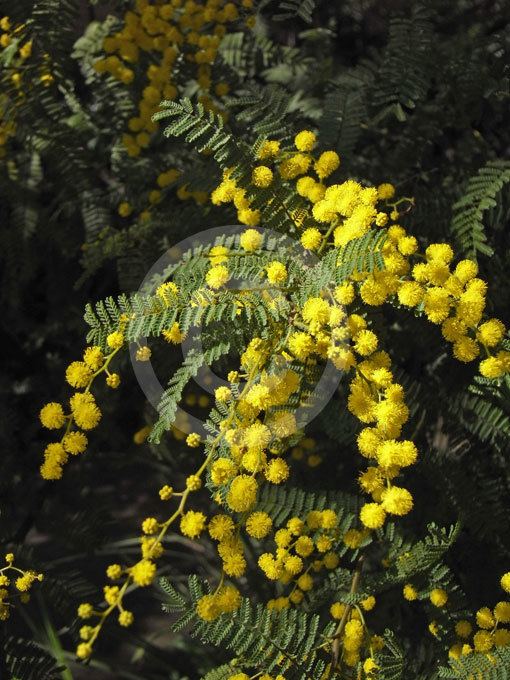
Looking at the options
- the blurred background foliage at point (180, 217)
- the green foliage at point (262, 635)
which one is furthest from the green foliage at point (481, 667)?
the blurred background foliage at point (180, 217)

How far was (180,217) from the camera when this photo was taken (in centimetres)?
255

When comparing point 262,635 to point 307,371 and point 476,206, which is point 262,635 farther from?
point 476,206

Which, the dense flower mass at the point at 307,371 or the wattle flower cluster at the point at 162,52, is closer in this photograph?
the dense flower mass at the point at 307,371

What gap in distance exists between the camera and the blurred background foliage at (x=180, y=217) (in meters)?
2.22

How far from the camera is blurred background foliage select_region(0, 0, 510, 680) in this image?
222 centimetres

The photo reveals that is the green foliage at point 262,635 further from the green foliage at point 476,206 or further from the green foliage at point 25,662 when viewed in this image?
the green foliage at point 476,206

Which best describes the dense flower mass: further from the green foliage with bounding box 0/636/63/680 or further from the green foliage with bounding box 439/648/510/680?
the green foliage with bounding box 0/636/63/680

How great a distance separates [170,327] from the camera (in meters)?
1.64

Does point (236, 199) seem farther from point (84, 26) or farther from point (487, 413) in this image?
point (84, 26)

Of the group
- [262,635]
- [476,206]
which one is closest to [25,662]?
[262,635]

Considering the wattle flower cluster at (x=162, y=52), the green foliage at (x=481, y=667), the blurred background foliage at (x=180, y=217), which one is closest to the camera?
the green foliage at (x=481, y=667)

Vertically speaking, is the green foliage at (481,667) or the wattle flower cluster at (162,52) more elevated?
the wattle flower cluster at (162,52)

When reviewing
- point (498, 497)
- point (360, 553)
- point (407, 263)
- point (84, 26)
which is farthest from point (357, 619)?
point (84, 26)

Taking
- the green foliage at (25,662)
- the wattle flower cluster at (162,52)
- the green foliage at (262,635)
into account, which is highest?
the wattle flower cluster at (162,52)
